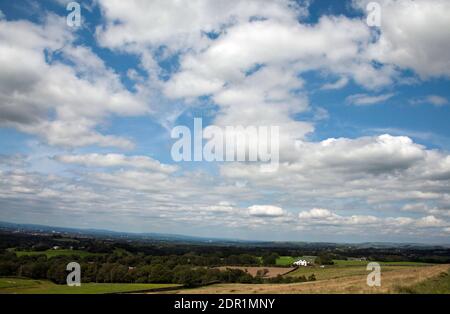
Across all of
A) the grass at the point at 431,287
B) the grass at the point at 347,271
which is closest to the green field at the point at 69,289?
the grass at the point at 347,271

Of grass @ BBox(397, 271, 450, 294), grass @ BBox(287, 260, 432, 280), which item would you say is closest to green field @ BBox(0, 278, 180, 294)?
grass @ BBox(287, 260, 432, 280)

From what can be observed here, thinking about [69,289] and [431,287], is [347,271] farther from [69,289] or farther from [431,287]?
[431,287]

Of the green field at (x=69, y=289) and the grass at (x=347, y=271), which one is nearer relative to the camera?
the green field at (x=69, y=289)

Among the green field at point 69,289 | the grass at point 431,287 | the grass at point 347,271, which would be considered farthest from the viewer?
Answer: the grass at point 347,271

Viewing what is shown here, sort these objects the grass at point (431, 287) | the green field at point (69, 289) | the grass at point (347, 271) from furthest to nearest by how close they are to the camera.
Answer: the grass at point (347, 271) → the green field at point (69, 289) → the grass at point (431, 287)

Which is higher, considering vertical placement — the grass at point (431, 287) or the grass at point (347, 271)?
the grass at point (431, 287)

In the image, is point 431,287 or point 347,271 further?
point 347,271

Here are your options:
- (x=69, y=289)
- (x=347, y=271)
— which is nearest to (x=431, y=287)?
(x=69, y=289)

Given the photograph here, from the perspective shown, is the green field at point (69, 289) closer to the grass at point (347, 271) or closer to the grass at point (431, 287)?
the grass at point (347, 271)

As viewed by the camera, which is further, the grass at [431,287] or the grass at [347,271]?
the grass at [347,271]
